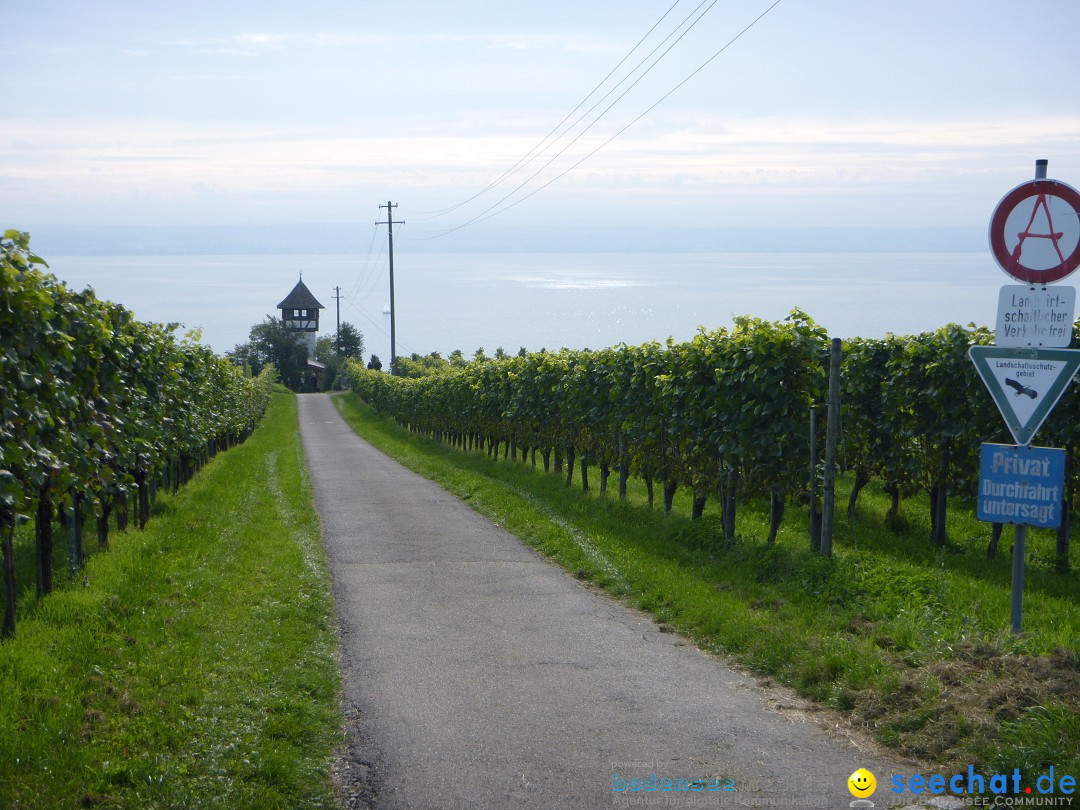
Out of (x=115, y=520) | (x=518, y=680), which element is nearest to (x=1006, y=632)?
(x=518, y=680)

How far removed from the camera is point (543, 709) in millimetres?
6152

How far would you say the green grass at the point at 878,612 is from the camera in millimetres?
5312

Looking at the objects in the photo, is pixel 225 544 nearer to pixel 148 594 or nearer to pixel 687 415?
pixel 148 594

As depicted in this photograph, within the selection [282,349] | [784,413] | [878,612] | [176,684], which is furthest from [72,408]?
[282,349]

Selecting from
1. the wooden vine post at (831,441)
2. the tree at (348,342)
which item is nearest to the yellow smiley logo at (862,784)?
the wooden vine post at (831,441)

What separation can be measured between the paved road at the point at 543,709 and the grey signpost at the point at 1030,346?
6.69 ft

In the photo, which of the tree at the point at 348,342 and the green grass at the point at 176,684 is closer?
the green grass at the point at 176,684

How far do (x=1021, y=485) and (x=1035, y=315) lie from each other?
3.67ft

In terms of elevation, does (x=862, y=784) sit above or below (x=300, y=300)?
below

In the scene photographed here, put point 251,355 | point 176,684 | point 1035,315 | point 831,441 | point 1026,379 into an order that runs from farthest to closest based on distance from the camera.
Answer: point 251,355
point 831,441
point 176,684
point 1026,379
point 1035,315

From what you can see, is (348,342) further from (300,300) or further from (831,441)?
(831,441)

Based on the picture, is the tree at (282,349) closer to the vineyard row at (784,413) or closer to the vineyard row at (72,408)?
the vineyard row at (72,408)

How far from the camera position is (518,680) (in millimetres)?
6801

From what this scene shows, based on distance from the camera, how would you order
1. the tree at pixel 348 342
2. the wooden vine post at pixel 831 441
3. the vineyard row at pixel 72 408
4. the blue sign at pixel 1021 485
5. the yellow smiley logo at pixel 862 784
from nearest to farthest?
the yellow smiley logo at pixel 862 784, the blue sign at pixel 1021 485, the vineyard row at pixel 72 408, the wooden vine post at pixel 831 441, the tree at pixel 348 342
